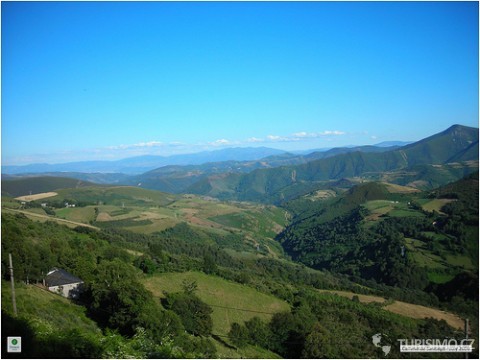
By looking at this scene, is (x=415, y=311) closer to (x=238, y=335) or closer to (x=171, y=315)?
(x=238, y=335)

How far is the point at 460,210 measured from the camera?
2164 inches

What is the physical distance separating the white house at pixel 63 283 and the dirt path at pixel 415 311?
3109cm

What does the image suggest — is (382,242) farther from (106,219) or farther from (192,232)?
(106,219)

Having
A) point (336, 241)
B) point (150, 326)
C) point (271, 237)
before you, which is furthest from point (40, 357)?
point (271, 237)

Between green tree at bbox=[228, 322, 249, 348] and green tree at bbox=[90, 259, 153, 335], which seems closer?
green tree at bbox=[90, 259, 153, 335]

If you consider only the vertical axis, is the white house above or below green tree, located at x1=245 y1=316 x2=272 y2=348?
above

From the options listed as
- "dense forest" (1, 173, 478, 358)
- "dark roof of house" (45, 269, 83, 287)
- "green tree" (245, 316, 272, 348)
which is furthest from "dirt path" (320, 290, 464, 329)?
"dark roof of house" (45, 269, 83, 287)

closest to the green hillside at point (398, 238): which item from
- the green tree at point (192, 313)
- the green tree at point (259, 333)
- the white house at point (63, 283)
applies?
the green tree at point (259, 333)

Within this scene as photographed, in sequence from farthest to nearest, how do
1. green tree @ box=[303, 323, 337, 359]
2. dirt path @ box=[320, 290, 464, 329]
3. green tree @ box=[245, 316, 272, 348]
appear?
dirt path @ box=[320, 290, 464, 329]
green tree @ box=[245, 316, 272, 348]
green tree @ box=[303, 323, 337, 359]

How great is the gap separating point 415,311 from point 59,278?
3510 cm

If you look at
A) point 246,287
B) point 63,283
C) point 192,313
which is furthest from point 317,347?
point 63,283

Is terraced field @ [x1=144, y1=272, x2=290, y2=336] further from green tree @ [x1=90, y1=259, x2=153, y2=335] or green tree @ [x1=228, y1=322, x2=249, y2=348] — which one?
green tree @ [x1=90, y1=259, x2=153, y2=335]

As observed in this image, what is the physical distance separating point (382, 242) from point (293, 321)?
52345 millimetres

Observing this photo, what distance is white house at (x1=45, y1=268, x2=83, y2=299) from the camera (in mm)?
26506
